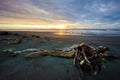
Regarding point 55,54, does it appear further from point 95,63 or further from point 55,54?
point 95,63

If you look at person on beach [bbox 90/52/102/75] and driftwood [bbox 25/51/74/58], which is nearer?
person on beach [bbox 90/52/102/75]

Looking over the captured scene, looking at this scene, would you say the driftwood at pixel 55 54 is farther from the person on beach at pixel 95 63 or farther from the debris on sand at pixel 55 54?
the person on beach at pixel 95 63

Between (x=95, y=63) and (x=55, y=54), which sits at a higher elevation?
(x=95, y=63)

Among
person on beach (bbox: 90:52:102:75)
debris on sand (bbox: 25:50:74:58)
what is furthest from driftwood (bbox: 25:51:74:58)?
person on beach (bbox: 90:52:102:75)

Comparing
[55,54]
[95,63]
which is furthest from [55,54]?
[95,63]

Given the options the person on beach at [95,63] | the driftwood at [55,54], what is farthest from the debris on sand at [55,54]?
the person on beach at [95,63]

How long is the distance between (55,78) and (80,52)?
7.86ft

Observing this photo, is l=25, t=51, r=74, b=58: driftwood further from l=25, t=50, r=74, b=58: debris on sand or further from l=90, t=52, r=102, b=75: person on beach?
l=90, t=52, r=102, b=75: person on beach

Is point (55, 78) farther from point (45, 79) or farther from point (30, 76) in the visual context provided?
point (30, 76)

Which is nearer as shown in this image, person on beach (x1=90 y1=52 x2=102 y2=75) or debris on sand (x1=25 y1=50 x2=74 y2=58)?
person on beach (x1=90 y1=52 x2=102 y2=75)

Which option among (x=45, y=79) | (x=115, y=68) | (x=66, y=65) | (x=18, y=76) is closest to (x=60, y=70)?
(x=66, y=65)

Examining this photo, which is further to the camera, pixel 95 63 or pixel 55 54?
pixel 55 54

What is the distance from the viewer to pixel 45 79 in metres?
4.71

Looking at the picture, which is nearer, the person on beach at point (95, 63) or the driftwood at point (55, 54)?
the person on beach at point (95, 63)
